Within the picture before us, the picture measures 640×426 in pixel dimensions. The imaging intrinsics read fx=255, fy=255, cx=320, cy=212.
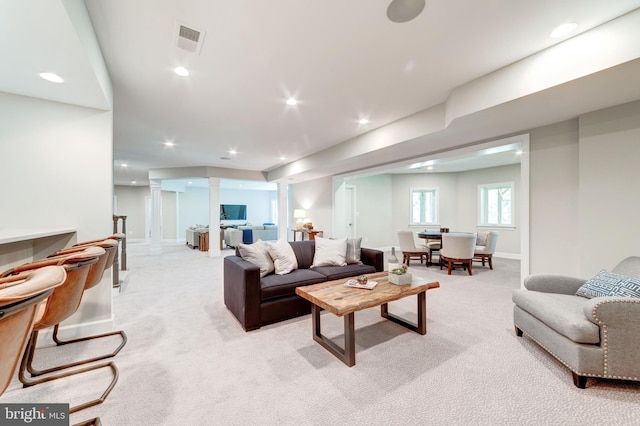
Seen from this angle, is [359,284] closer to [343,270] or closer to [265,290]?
[343,270]

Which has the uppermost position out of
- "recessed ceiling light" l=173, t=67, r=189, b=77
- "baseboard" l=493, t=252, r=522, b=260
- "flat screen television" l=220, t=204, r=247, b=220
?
"recessed ceiling light" l=173, t=67, r=189, b=77

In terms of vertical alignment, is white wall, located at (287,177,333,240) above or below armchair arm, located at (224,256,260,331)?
above

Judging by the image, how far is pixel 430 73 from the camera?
8.34 ft

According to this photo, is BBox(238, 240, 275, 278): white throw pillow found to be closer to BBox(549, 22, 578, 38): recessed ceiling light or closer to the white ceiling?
the white ceiling

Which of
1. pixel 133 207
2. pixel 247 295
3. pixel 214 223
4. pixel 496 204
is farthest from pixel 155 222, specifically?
pixel 496 204

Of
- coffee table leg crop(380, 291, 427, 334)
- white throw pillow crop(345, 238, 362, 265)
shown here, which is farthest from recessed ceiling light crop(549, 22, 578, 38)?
white throw pillow crop(345, 238, 362, 265)

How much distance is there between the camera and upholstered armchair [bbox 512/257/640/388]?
1.67 metres

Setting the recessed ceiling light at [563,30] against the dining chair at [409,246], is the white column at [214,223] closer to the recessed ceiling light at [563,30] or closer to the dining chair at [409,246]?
the dining chair at [409,246]

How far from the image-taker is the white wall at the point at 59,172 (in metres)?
2.30

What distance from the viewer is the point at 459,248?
488cm

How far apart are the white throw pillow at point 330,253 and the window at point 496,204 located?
5.83 metres

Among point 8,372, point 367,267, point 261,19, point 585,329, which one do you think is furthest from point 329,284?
point 261,19

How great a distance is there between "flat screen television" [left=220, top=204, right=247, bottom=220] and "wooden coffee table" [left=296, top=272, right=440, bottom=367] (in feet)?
33.7

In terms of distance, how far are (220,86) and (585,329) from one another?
378 centimetres
